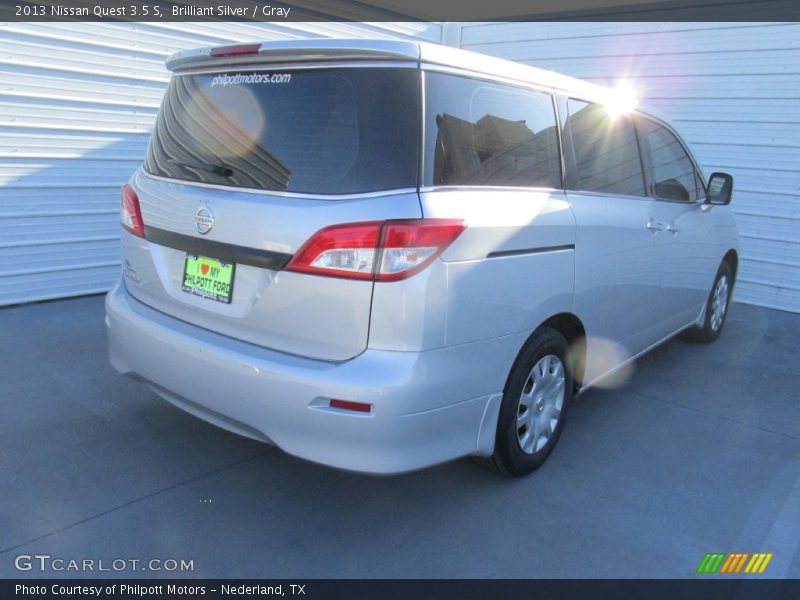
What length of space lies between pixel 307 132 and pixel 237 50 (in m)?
0.55

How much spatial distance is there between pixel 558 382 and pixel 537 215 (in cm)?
90

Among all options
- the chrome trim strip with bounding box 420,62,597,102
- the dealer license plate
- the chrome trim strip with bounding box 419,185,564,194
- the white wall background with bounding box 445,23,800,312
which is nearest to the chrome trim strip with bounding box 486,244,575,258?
the chrome trim strip with bounding box 419,185,564,194

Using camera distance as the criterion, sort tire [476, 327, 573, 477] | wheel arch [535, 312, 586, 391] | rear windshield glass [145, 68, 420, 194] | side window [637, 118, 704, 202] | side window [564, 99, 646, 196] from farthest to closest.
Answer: side window [637, 118, 704, 202] → side window [564, 99, 646, 196] → wheel arch [535, 312, 586, 391] → tire [476, 327, 573, 477] → rear windshield glass [145, 68, 420, 194]

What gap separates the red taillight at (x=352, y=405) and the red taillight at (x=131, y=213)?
4.18 ft

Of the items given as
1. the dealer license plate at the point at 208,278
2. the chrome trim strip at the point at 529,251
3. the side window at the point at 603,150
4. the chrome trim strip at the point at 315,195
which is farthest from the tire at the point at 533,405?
the dealer license plate at the point at 208,278

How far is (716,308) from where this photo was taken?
5672mm

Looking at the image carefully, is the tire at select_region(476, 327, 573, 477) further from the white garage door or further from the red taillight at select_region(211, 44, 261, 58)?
the white garage door

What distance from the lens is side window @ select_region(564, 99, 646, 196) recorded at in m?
3.45

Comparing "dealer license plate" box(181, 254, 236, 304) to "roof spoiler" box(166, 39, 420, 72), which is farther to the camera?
"dealer license plate" box(181, 254, 236, 304)

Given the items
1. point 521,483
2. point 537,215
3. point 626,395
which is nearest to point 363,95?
point 537,215

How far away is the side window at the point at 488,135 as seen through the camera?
259 centimetres

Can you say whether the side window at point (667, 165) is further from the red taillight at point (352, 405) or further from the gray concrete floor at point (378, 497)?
the red taillight at point (352, 405)
